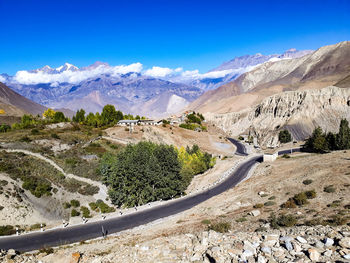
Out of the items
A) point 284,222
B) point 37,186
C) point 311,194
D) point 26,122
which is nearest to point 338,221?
point 284,222

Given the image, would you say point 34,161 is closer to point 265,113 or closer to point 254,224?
point 254,224

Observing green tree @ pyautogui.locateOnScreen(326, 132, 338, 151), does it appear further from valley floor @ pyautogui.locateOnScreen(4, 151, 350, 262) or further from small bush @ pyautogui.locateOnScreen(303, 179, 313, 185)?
small bush @ pyautogui.locateOnScreen(303, 179, 313, 185)

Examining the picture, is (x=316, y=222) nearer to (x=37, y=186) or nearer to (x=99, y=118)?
(x=37, y=186)

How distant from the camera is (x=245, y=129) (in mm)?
163875

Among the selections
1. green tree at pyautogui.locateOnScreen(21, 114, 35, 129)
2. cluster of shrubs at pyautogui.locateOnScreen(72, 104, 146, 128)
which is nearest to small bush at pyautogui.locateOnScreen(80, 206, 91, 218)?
green tree at pyautogui.locateOnScreen(21, 114, 35, 129)

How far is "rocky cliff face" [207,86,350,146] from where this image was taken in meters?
128

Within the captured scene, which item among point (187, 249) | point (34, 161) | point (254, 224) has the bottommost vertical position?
point (254, 224)

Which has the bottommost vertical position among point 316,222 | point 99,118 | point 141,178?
point 141,178

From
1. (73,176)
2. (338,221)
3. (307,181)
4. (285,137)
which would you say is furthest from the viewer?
(285,137)

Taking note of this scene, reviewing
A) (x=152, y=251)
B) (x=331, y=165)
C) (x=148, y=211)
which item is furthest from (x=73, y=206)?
(x=331, y=165)

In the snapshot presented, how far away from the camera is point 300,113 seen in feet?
A: 446

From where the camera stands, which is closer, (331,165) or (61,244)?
(61,244)

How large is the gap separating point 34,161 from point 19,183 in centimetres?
914

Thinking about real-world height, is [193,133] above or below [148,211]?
above
